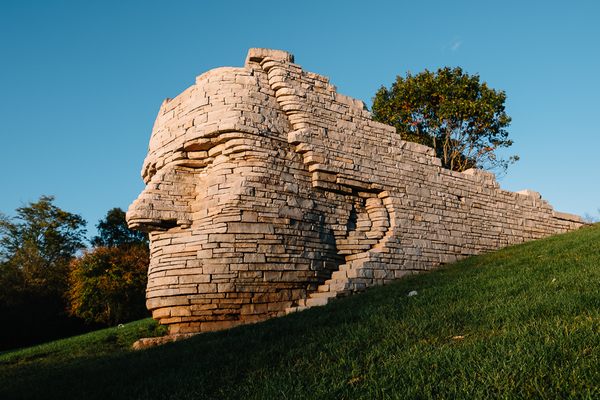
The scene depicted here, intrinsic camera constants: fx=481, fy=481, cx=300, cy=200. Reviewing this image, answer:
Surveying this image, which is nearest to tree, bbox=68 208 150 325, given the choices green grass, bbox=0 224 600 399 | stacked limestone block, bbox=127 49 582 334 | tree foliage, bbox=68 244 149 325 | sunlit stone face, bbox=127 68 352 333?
tree foliage, bbox=68 244 149 325

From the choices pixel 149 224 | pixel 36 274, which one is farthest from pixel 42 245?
pixel 149 224

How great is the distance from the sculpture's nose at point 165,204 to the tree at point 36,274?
619 inches

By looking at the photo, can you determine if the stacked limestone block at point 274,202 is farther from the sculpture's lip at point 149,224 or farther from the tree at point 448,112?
the tree at point 448,112

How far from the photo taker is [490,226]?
13.9 meters

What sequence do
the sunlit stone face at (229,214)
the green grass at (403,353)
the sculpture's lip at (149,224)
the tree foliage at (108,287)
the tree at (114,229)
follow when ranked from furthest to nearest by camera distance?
the tree at (114,229)
the tree foliage at (108,287)
the sculpture's lip at (149,224)
the sunlit stone face at (229,214)
the green grass at (403,353)

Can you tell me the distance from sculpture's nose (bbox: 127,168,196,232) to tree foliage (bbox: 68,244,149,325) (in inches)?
522

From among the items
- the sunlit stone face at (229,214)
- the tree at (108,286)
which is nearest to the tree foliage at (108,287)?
the tree at (108,286)

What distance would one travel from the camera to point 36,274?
25703mm

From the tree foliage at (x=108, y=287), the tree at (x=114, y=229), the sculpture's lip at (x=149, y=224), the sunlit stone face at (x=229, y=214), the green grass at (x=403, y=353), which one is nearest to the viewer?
the green grass at (x=403, y=353)

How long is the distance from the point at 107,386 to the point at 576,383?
417 centimetres

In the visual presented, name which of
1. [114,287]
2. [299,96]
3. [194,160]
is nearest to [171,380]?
[194,160]

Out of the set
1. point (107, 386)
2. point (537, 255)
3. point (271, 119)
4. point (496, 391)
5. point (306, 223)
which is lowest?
point (107, 386)

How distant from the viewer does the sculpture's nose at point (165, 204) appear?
952 centimetres

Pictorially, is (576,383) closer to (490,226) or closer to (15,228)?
(490,226)
